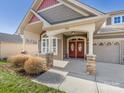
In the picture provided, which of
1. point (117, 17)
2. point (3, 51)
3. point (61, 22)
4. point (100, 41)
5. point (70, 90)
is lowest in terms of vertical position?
point (70, 90)

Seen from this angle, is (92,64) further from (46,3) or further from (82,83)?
(46,3)

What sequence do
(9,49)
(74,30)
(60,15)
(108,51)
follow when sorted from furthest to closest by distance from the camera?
1. (9,49)
2. (108,51)
3. (60,15)
4. (74,30)

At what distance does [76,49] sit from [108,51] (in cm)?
400

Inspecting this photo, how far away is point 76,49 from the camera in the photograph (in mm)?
16609

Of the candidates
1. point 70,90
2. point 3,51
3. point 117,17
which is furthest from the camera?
point 3,51

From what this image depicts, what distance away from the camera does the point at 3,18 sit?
21.0 meters

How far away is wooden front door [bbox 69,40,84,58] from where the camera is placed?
16.2m

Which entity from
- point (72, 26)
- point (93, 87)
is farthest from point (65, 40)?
point (93, 87)

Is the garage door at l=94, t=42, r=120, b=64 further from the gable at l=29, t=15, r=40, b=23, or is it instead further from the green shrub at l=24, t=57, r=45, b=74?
the green shrub at l=24, t=57, r=45, b=74

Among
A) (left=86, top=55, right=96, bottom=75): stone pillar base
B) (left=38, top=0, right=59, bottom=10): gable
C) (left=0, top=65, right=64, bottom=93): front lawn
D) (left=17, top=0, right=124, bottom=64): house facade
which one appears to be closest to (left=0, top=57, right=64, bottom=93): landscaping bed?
(left=0, top=65, right=64, bottom=93): front lawn

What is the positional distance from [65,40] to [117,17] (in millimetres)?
8180

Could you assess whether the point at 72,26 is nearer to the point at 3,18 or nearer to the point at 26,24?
the point at 26,24

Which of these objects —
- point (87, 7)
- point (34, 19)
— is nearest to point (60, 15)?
point (87, 7)

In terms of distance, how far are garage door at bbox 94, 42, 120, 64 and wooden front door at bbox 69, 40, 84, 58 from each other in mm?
1754
